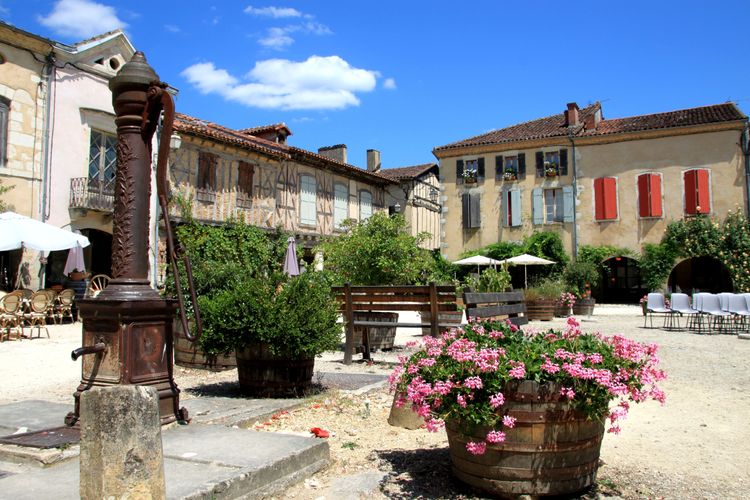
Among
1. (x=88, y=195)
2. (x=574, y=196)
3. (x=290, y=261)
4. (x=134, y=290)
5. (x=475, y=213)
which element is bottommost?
(x=134, y=290)

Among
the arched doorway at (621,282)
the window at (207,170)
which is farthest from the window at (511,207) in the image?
the window at (207,170)

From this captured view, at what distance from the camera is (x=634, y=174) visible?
24.7 m

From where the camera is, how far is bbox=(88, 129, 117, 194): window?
16.1 meters

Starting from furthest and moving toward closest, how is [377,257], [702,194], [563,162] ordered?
[563,162]
[702,194]
[377,257]

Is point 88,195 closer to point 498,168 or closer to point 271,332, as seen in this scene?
point 271,332

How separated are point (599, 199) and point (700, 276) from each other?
5.07 m

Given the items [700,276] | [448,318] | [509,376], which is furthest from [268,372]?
[700,276]

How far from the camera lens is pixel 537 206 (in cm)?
2627

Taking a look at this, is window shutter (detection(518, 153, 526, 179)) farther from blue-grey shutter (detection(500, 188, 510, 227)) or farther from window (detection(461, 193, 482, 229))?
window (detection(461, 193, 482, 229))

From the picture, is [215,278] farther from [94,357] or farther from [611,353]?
[611,353]

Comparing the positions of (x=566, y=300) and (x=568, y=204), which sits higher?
(x=568, y=204)

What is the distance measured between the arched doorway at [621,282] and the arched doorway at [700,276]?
52.2 inches

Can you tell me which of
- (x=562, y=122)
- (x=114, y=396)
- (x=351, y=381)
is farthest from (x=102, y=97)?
(x=562, y=122)

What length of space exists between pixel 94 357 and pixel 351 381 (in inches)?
112
